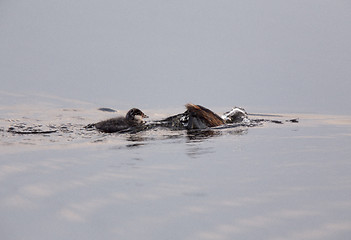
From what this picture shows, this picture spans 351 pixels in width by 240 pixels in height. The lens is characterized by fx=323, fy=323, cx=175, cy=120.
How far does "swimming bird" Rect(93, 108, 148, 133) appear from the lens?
5754mm

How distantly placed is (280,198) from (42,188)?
1.64 m

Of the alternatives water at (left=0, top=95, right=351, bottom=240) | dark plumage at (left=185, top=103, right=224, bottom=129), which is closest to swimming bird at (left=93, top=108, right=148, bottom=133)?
dark plumage at (left=185, top=103, right=224, bottom=129)

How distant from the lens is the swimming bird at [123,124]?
575 cm

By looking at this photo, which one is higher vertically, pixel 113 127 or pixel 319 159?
pixel 113 127

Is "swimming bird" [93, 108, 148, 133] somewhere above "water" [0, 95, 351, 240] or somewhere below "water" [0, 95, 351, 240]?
above

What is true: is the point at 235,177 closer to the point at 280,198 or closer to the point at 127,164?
the point at 280,198

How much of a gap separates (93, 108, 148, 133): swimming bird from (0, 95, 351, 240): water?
1637mm

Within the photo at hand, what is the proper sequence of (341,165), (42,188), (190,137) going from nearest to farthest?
(42,188) → (341,165) → (190,137)

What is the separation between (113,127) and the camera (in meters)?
5.78

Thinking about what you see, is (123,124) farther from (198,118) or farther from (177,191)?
(177,191)

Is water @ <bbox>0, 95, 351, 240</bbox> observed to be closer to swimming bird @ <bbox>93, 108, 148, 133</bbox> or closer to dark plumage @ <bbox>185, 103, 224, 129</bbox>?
swimming bird @ <bbox>93, 108, 148, 133</bbox>

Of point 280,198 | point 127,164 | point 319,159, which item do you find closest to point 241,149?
point 319,159

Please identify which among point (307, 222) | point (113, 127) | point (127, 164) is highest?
point (113, 127)

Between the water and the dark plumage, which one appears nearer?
the water
